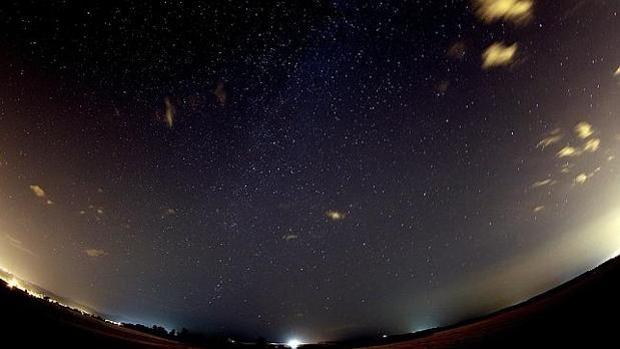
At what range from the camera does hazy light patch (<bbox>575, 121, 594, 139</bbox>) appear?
668 centimetres

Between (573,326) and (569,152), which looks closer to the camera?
(573,326)

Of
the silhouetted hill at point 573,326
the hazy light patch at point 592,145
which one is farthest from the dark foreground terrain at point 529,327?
the hazy light patch at point 592,145

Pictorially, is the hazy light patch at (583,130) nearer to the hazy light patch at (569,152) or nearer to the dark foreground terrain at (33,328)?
the hazy light patch at (569,152)

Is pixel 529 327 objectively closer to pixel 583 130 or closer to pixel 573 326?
pixel 573 326

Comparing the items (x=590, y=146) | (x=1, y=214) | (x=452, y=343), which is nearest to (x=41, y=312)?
(x=452, y=343)

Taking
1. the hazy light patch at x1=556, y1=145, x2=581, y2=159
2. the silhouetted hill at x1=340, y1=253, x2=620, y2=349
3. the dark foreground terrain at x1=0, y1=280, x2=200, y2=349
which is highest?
the hazy light patch at x1=556, y1=145, x2=581, y2=159

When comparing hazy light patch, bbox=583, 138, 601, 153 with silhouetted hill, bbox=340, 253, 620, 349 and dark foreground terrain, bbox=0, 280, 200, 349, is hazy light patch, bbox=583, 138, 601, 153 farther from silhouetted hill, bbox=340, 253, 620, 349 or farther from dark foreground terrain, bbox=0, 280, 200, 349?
dark foreground terrain, bbox=0, 280, 200, 349

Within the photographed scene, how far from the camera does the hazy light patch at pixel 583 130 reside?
668cm

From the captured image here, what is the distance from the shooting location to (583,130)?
22.4 ft

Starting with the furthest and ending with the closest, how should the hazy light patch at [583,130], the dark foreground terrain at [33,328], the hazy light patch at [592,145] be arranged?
the hazy light patch at [592,145], the hazy light patch at [583,130], the dark foreground terrain at [33,328]

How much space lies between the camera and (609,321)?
125 centimetres

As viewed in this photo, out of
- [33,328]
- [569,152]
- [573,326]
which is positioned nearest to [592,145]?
Result: [569,152]

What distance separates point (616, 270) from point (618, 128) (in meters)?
8.44

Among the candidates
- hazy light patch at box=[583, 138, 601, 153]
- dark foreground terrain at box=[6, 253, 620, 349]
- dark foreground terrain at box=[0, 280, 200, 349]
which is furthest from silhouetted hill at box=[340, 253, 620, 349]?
hazy light patch at box=[583, 138, 601, 153]
